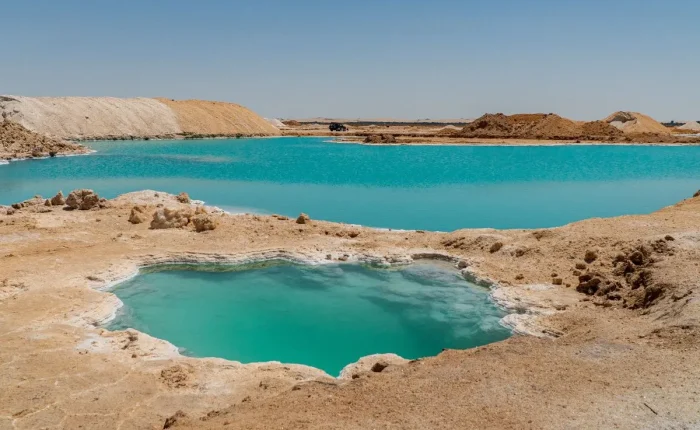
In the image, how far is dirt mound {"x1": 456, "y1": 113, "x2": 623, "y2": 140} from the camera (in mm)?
69500

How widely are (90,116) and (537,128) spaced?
57.3 metres

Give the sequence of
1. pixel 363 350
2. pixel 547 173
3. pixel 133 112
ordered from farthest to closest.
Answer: pixel 133 112 < pixel 547 173 < pixel 363 350

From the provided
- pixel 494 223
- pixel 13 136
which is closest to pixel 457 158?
pixel 494 223

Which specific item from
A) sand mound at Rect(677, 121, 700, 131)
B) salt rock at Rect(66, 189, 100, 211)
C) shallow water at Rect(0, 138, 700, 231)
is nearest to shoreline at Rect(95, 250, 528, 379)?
shallow water at Rect(0, 138, 700, 231)

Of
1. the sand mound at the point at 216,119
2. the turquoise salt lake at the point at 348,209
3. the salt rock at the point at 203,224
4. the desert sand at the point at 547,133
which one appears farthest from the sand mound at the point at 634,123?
the salt rock at the point at 203,224

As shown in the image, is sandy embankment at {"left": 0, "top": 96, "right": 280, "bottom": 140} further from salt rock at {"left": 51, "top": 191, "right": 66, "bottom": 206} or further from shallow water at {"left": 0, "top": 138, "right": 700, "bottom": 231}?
salt rock at {"left": 51, "top": 191, "right": 66, "bottom": 206}

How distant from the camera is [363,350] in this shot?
386 inches

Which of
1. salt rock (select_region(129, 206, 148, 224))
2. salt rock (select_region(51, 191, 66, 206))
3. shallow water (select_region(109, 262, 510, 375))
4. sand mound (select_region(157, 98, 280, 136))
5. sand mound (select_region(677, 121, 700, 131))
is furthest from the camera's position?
sand mound (select_region(677, 121, 700, 131))

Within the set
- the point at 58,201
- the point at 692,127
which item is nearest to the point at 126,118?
the point at 58,201

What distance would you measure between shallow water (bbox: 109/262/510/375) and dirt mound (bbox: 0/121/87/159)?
35.3 metres

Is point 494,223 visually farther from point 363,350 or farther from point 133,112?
point 133,112

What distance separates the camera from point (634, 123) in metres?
77.2

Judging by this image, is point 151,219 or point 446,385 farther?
point 151,219

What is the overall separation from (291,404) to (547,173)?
105 ft
